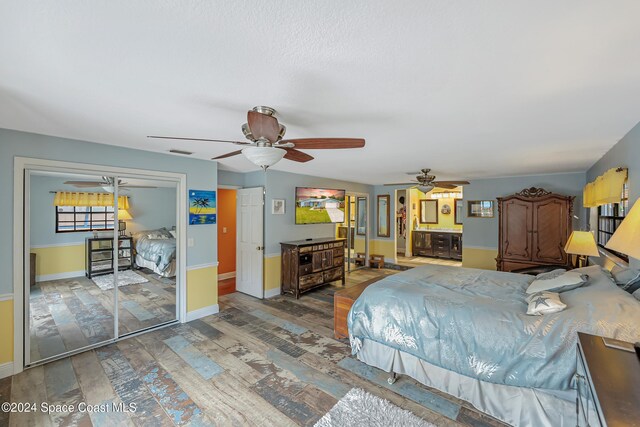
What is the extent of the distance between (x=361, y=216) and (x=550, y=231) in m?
4.41

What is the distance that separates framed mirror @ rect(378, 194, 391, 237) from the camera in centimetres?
807

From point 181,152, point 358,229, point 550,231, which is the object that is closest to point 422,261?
point 358,229

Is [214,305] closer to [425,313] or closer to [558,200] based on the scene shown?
[425,313]

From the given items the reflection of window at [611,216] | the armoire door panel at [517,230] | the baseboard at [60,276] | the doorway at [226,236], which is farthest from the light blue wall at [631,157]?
the doorway at [226,236]


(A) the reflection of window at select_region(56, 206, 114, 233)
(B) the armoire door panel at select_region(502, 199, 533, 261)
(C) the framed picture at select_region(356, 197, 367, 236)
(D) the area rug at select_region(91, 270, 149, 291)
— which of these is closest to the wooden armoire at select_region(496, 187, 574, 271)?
(B) the armoire door panel at select_region(502, 199, 533, 261)


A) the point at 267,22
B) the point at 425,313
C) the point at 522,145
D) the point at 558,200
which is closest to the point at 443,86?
the point at 267,22

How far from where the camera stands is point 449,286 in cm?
298

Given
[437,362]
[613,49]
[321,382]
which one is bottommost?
[321,382]

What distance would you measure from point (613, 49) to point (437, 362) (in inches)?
92.7

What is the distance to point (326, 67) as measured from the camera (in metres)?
1.49

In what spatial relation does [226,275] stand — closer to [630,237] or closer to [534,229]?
[630,237]

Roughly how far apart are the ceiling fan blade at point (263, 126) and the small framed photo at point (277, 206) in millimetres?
3307

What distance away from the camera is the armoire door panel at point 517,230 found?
5055 millimetres

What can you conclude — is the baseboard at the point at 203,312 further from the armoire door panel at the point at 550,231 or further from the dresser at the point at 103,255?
the armoire door panel at the point at 550,231
